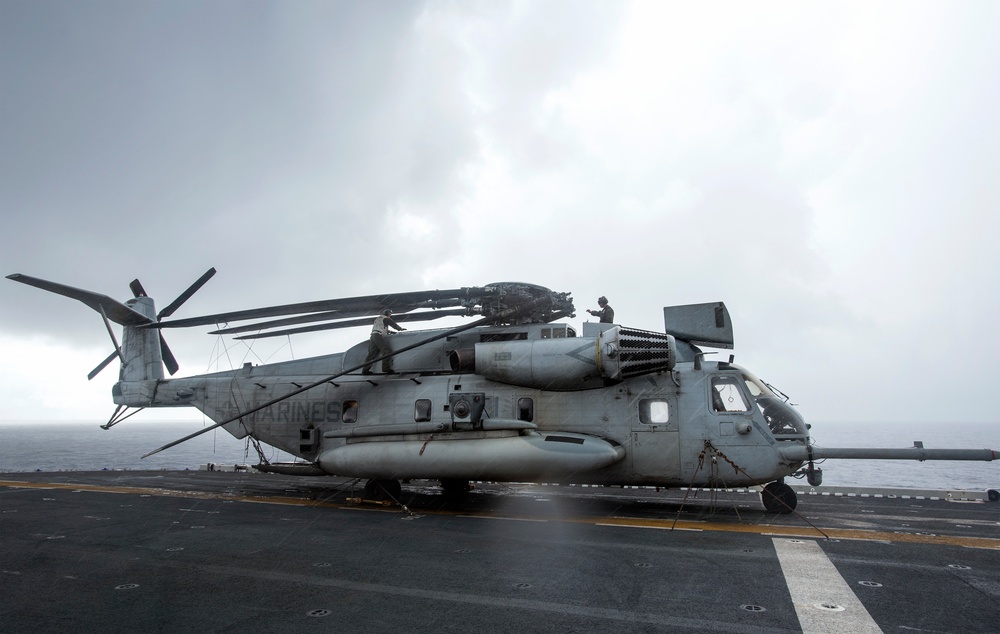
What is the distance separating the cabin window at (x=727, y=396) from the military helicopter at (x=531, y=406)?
0.10 feet

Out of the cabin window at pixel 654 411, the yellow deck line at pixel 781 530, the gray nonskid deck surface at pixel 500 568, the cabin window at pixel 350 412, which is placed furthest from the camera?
the cabin window at pixel 350 412

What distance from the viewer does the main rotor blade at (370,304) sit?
43.5ft

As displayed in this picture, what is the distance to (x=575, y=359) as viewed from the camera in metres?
12.5

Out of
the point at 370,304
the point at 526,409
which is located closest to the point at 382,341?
the point at 370,304

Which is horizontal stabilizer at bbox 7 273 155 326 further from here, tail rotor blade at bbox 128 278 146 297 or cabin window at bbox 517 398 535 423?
cabin window at bbox 517 398 535 423

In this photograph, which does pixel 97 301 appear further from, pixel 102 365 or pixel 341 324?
pixel 341 324

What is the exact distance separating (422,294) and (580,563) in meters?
7.56

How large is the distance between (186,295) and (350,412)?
7.36m

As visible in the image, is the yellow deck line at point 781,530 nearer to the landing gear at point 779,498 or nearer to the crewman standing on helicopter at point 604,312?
the landing gear at point 779,498

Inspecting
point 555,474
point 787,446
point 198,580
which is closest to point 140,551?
point 198,580

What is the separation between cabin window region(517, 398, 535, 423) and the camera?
13242 mm

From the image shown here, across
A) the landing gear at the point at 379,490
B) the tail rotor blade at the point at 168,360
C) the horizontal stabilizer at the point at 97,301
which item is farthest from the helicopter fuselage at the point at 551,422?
the tail rotor blade at the point at 168,360

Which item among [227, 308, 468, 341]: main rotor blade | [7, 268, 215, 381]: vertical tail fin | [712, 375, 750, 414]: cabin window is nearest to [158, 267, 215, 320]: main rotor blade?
[7, 268, 215, 381]: vertical tail fin

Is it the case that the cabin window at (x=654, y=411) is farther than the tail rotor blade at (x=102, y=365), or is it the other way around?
the tail rotor blade at (x=102, y=365)
